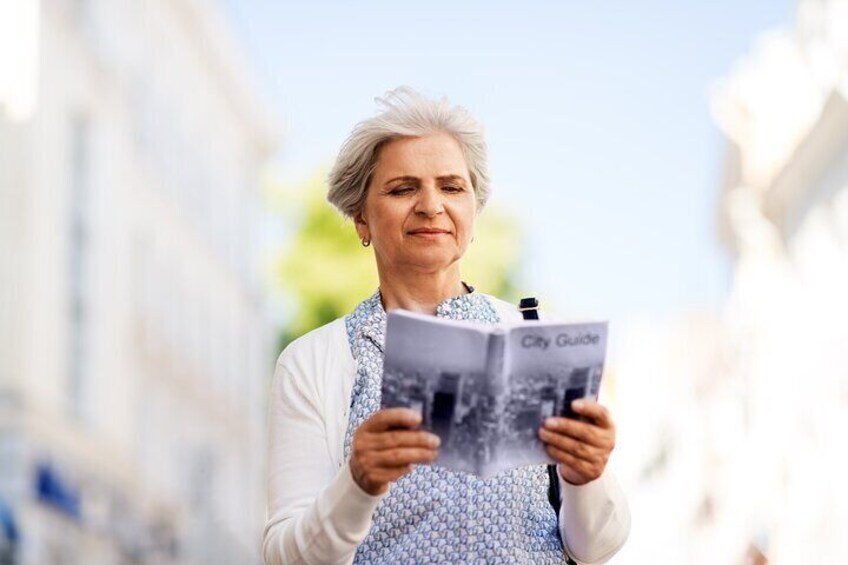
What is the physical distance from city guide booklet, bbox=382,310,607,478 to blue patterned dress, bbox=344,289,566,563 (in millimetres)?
186

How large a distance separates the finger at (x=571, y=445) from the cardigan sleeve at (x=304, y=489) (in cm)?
30

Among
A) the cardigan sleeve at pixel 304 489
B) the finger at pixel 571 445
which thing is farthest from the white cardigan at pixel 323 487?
the finger at pixel 571 445

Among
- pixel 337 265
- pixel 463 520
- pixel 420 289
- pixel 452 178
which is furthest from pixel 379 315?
pixel 337 265

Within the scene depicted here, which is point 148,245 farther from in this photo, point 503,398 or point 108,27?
point 503,398

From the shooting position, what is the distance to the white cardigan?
3.12 meters

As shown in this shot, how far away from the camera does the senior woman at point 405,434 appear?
3096 mm

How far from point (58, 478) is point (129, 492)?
203 inches

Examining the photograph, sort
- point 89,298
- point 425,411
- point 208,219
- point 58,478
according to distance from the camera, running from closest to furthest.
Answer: point 425,411, point 58,478, point 89,298, point 208,219

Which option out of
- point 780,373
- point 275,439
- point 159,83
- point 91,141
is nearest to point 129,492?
point 91,141

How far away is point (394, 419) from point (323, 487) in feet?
1.18

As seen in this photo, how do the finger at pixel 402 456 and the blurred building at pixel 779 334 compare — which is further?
the blurred building at pixel 779 334

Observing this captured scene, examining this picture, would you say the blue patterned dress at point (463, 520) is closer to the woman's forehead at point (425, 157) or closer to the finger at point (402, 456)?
the finger at point (402, 456)

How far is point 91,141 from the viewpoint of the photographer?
29.8 metres

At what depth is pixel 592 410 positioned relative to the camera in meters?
3.08
